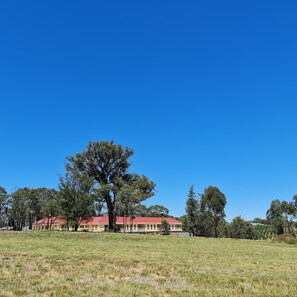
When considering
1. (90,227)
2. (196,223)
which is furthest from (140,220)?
(196,223)

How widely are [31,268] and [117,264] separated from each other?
352 cm

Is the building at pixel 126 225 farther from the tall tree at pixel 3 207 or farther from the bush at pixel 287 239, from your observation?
the bush at pixel 287 239

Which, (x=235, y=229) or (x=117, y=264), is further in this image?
(x=235, y=229)

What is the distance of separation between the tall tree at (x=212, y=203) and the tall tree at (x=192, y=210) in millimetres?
1843

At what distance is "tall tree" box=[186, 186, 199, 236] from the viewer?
76.3 metres

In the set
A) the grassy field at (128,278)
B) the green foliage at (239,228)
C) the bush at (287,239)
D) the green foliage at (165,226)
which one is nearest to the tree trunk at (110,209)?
the bush at (287,239)

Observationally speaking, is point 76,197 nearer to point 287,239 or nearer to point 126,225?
point 287,239

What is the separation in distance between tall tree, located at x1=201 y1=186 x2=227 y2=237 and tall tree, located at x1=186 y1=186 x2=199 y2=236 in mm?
1843

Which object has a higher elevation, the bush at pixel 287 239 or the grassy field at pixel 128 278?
the bush at pixel 287 239

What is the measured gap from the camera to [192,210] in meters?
77.1

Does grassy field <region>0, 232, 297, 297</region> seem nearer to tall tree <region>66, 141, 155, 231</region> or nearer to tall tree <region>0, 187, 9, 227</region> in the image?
tall tree <region>66, 141, 155, 231</region>

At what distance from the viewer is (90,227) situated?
10769 cm

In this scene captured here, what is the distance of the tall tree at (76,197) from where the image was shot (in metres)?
58.6

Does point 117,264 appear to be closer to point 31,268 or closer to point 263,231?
point 31,268
